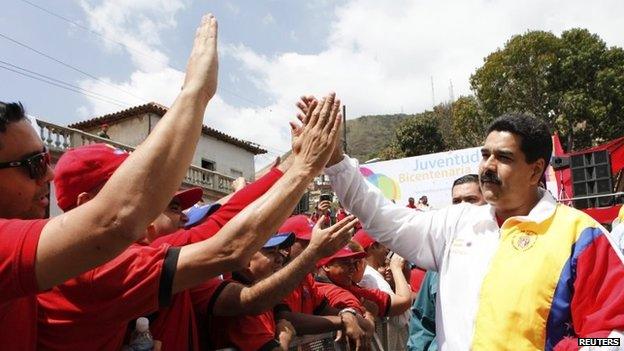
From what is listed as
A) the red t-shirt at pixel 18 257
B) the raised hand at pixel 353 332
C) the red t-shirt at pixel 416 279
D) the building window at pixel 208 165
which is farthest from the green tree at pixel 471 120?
the red t-shirt at pixel 18 257

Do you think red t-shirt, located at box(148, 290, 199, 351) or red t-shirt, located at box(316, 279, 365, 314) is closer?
red t-shirt, located at box(148, 290, 199, 351)

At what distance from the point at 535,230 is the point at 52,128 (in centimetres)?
1500

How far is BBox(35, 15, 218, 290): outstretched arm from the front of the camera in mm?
1167

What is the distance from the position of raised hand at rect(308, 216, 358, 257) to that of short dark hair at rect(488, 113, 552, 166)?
930 millimetres

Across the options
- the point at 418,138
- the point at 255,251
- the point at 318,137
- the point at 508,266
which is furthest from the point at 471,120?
the point at 255,251

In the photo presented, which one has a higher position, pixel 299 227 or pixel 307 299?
pixel 299 227

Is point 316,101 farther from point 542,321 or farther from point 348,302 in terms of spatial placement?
point 348,302

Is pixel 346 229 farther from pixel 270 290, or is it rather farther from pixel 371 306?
pixel 371 306

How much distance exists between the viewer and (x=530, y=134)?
2.59 m

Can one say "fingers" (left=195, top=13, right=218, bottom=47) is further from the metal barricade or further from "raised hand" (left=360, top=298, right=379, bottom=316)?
"raised hand" (left=360, top=298, right=379, bottom=316)

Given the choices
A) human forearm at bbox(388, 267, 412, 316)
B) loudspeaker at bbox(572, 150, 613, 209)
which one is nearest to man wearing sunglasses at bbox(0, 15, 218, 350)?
human forearm at bbox(388, 267, 412, 316)

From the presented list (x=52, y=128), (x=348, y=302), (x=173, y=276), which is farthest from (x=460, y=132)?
(x=173, y=276)

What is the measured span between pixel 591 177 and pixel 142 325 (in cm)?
1299

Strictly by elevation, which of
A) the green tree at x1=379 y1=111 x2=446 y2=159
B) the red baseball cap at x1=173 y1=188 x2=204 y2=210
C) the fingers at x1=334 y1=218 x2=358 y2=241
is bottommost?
the fingers at x1=334 y1=218 x2=358 y2=241
